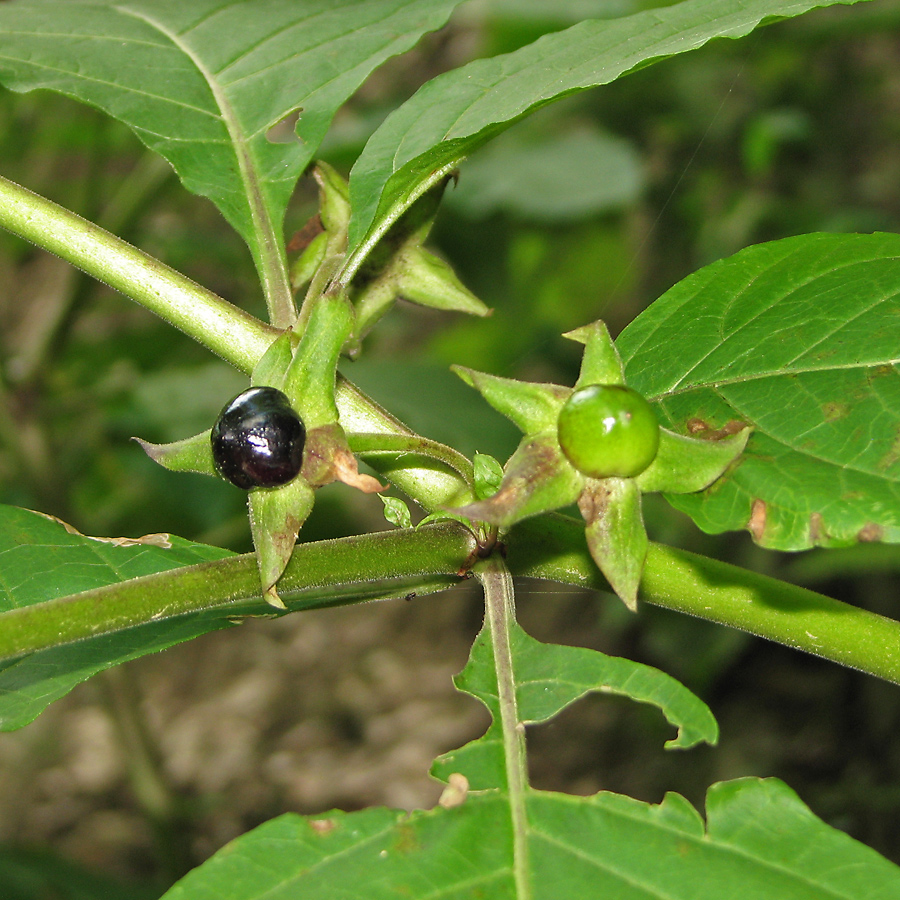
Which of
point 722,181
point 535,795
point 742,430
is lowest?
point 535,795

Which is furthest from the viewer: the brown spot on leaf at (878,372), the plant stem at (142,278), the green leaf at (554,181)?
the green leaf at (554,181)

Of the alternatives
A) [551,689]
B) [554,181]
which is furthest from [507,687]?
[554,181]

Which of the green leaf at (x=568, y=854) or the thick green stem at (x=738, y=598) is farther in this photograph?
the thick green stem at (x=738, y=598)

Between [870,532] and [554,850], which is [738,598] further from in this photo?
[554,850]

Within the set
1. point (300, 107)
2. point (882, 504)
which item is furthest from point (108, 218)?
point (882, 504)

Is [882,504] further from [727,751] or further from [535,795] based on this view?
[727,751]

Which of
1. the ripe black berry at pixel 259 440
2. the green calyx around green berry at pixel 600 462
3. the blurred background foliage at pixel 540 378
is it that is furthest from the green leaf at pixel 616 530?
the blurred background foliage at pixel 540 378

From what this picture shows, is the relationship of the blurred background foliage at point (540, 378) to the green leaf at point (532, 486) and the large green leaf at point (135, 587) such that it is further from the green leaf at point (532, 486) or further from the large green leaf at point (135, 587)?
the green leaf at point (532, 486)
